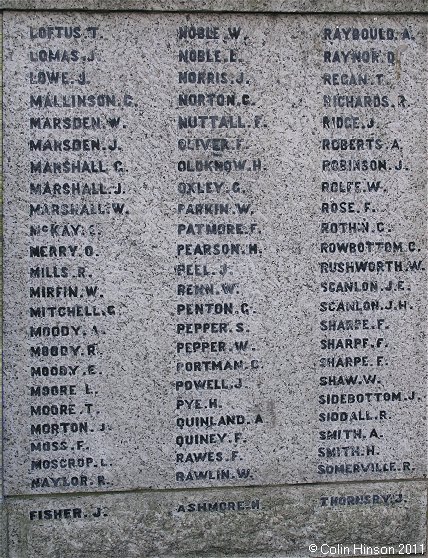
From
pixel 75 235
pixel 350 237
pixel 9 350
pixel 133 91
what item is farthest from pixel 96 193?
pixel 350 237

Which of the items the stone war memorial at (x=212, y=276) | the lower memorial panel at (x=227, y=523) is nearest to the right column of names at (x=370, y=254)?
the stone war memorial at (x=212, y=276)

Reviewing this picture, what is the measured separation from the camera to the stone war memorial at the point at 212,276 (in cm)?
455

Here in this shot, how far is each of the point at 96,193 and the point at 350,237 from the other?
1.33 metres

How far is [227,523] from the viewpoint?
15.4 ft

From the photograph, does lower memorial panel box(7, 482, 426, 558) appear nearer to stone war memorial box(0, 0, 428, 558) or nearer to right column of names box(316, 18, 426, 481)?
stone war memorial box(0, 0, 428, 558)

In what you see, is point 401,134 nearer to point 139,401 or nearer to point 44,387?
point 139,401

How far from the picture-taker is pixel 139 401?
4.66 m

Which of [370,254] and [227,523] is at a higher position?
[370,254]

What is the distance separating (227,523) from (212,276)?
128cm

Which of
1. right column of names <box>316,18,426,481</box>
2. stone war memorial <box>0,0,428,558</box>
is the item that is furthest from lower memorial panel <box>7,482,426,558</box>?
right column of names <box>316,18,426,481</box>

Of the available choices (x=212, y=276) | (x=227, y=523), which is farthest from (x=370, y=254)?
(x=227, y=523)

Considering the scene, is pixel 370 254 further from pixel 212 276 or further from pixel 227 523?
pixel 227 523

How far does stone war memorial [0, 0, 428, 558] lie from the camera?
14.9 ft

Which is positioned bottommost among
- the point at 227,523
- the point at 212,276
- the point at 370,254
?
the point at 227,523
